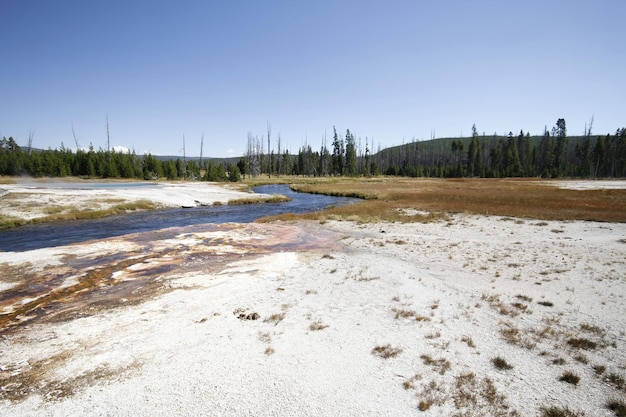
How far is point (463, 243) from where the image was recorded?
17.9 m

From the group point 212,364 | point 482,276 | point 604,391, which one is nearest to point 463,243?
point 482,276

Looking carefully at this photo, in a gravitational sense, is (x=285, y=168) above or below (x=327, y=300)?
above

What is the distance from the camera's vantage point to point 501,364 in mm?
6418

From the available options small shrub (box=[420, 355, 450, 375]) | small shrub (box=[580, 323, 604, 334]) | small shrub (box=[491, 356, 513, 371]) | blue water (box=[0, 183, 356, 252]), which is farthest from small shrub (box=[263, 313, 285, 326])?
blue water (box=[0, 183, 356, 252])

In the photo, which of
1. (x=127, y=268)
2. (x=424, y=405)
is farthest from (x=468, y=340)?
(x=127, y=268)

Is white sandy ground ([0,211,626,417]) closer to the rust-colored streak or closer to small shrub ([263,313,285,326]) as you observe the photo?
small shrub ([263,313,285,326])

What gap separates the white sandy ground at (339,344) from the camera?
543 cm

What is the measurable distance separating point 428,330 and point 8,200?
136 ft

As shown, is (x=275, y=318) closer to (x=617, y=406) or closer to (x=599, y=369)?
(x=617, y=406)

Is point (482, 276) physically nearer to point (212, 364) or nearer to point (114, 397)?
point (212, 364)

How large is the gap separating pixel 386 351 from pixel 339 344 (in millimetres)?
1093

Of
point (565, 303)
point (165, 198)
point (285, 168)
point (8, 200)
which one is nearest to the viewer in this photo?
point (565, 303)

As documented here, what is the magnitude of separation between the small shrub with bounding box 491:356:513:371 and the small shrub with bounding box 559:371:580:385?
0.87 meters

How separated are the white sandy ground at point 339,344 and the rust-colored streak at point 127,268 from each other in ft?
2.95
